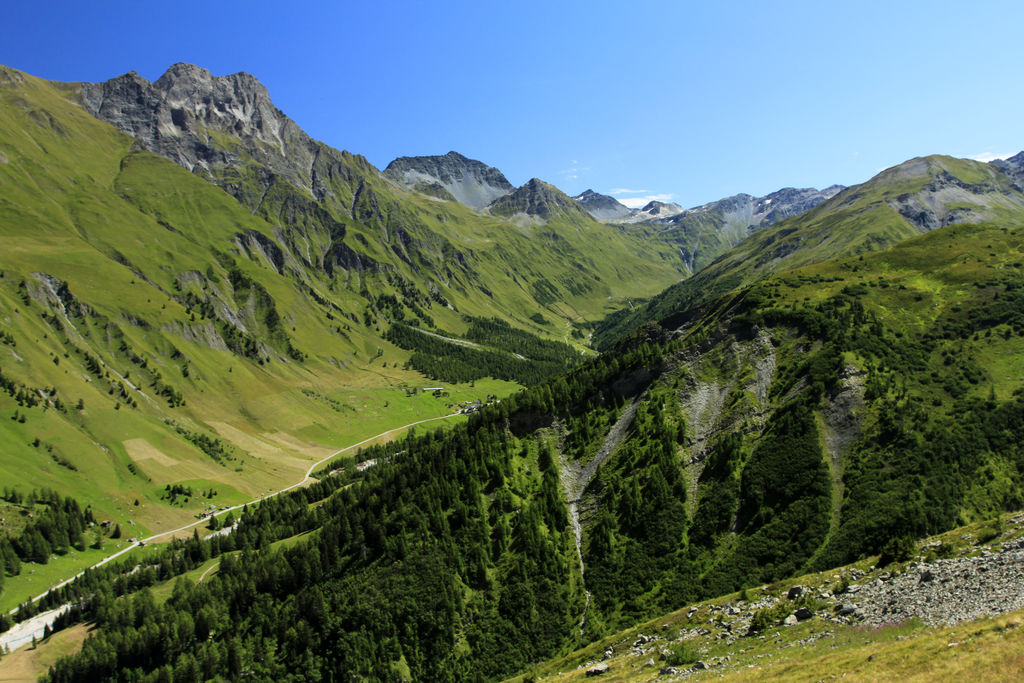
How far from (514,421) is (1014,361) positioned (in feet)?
330

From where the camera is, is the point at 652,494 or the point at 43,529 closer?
the point at 652,494

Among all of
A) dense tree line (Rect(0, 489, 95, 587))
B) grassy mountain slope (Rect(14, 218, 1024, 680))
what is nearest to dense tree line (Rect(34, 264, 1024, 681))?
grassy mountain slope (Rect(14, 218, 1024, 680))

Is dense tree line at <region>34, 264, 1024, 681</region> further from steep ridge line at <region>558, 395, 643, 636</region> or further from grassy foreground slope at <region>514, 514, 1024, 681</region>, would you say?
grassy foreground slope at <region>514, 514, 1024, 681</region>

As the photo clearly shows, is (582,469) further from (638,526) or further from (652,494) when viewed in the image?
(638,526)

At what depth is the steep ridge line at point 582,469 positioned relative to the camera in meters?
113

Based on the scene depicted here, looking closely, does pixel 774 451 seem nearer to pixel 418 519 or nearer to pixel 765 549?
pixel 765 549

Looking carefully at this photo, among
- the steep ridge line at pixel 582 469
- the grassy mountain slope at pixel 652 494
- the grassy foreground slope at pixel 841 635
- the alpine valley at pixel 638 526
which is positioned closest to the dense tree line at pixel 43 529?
the alpine valley at pixel 638 526

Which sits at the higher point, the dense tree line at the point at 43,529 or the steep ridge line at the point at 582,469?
the dense tree line at the point at 43,529

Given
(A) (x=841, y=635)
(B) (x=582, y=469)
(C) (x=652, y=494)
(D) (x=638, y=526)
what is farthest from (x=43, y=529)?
(A) (x=841, y=635)

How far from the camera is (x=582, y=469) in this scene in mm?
120438

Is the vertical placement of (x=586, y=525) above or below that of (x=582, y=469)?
below

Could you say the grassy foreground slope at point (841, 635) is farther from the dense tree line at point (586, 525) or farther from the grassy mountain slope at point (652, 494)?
the grassy mountain slope at point (652, 494)

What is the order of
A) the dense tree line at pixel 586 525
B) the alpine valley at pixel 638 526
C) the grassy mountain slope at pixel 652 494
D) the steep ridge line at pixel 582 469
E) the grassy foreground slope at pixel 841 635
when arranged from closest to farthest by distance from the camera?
the grassy foreground slope at pixel 841 635
the alpine valley at pixel 638 526
the dense tree line at pixel 586 525
the grassy mountain slope at pixel 652 494
the steep ridge line at pixel 582 469

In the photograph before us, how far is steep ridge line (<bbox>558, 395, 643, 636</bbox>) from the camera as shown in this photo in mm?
112625
